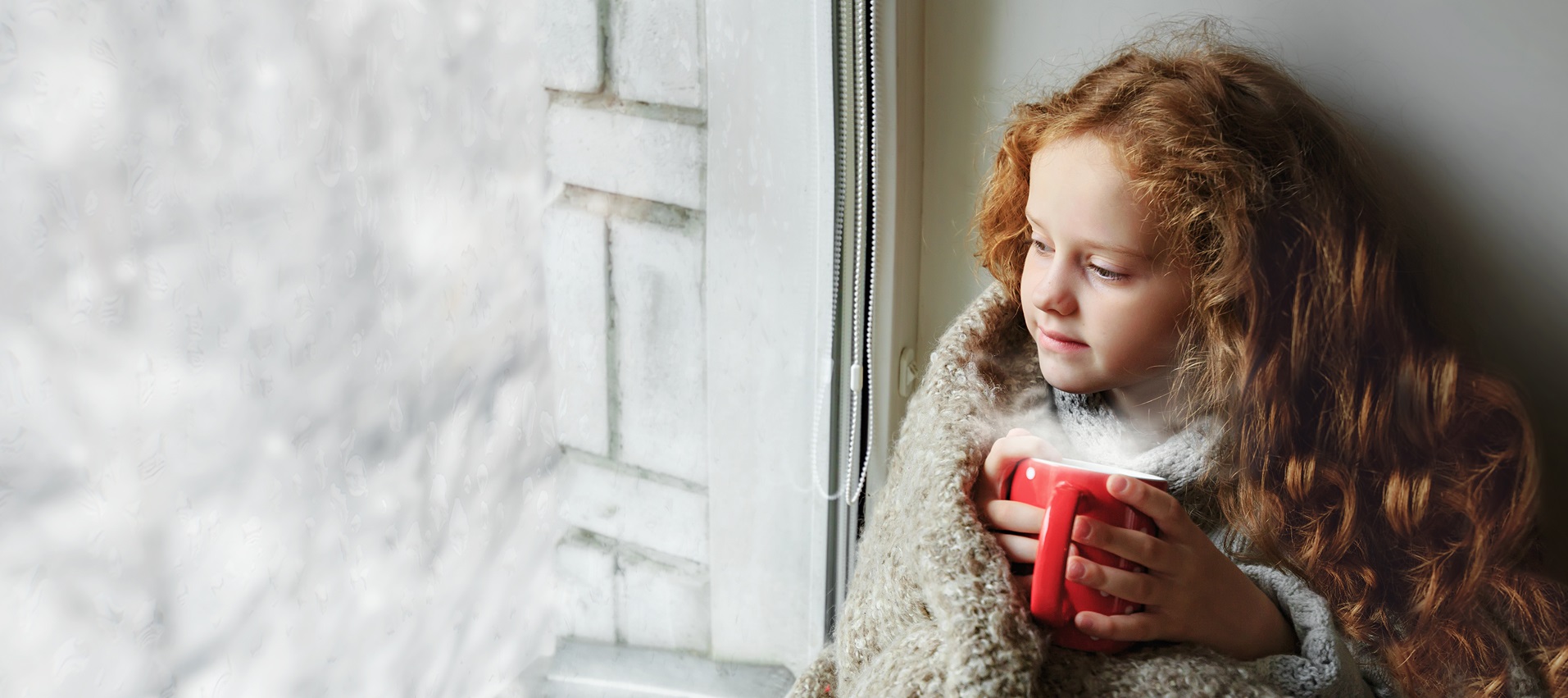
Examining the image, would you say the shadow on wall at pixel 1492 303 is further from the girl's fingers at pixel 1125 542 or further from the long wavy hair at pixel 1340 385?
the girl's fingers at pixel 1125 542

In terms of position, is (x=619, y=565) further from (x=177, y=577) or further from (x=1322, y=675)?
(x=1322, y=675)

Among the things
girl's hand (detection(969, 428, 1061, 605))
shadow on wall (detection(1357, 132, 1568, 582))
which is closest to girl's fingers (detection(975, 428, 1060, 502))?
girl's hand (detection(969, 428, 1061, 605))

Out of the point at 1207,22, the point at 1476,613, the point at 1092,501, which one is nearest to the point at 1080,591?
the point at 1092,501

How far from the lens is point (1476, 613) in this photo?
544 mm

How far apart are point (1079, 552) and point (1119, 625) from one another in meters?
0.05

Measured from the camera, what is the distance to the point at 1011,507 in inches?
22.4

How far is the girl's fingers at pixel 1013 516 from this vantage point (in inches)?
21.8

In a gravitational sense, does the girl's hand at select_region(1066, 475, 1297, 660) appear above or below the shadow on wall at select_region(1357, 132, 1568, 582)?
below

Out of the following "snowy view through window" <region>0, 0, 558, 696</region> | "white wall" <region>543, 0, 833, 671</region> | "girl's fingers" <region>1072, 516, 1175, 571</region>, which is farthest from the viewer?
"white wall" <region>543, 0, 833, 671</region>

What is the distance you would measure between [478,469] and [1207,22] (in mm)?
540

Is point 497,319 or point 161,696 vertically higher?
point 497,319

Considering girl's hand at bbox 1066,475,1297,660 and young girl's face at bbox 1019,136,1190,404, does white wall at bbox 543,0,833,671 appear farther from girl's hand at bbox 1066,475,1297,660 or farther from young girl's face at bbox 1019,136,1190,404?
girl's hand at bbox 1066,475,1297,660

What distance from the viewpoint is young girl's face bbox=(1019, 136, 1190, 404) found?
21.7 inches

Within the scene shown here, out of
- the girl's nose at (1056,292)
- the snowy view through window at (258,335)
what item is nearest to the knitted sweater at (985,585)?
the girl's nose at (1056,292)
